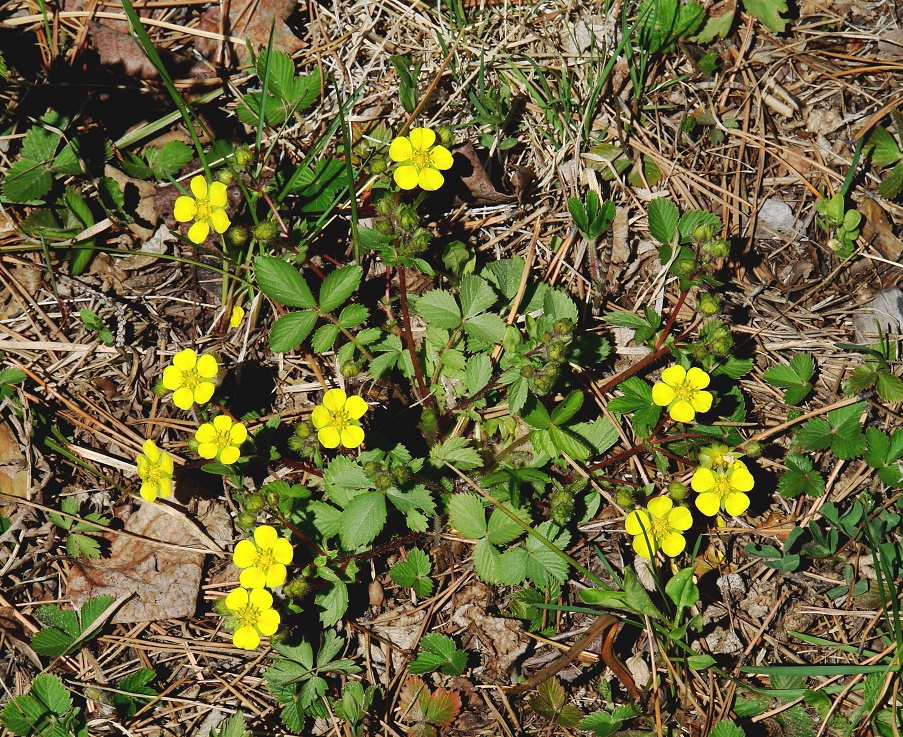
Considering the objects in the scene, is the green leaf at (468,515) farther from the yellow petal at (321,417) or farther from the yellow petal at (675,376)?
the yellow petal at (675,376)

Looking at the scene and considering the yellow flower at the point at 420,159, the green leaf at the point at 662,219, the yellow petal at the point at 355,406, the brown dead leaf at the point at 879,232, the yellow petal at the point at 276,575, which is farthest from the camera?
the brown dead leaf at the point at 879,232

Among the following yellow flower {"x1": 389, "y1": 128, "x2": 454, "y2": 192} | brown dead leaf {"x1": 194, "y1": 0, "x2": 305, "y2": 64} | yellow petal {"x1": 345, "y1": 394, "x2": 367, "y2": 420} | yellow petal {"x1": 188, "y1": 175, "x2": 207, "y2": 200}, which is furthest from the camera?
brown dead leaf {"x1": 194, "y1": 0, "x2": 305, "y2": 64}

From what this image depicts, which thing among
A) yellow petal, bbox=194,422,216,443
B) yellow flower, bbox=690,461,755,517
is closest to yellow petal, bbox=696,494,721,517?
yellow flower, bbox=690,461,755,517

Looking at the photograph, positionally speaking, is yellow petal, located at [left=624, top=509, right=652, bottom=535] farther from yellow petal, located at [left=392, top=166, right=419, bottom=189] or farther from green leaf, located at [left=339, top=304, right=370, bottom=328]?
yellow petal, located at [left=392, top=166, right=419, bottom=189]

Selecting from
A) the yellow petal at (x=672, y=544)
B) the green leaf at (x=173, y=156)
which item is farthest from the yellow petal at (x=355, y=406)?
the green leaf at (x=173, y=156)

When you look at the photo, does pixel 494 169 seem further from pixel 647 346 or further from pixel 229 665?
pixel 229 665

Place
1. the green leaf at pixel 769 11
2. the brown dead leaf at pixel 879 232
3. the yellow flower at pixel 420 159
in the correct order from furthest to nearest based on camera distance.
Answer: the green leaf at pixel 769 11 → the brown dead leaf at pixel 879 232 → the yellow flower at pixel 420 159

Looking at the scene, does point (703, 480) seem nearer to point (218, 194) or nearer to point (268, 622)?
point (268, 622)

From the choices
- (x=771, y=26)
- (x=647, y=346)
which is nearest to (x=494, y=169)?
(x=647, y=346)
